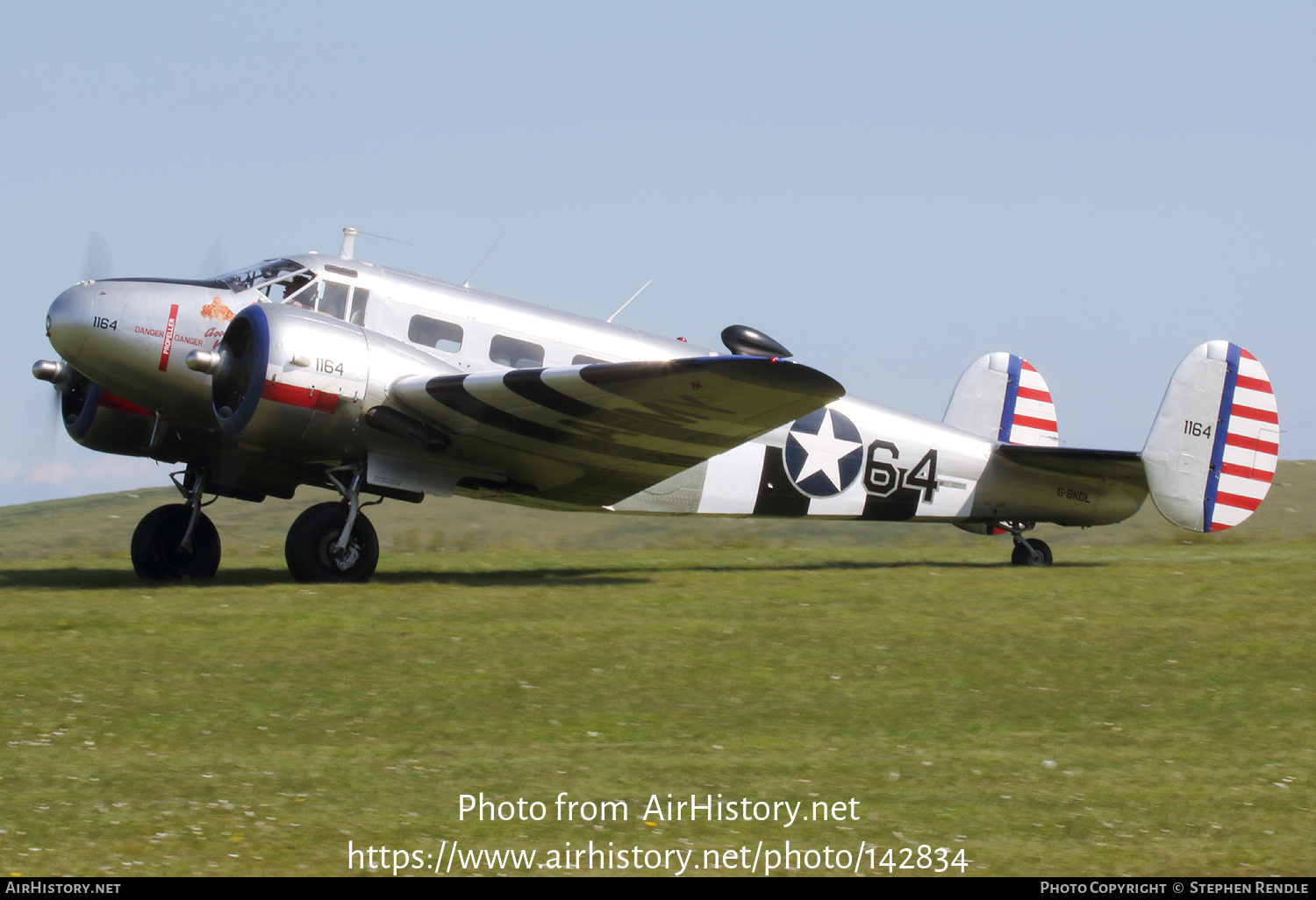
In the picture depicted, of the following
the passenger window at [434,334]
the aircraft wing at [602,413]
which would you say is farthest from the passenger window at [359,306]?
the aircraft wing at [602,413]

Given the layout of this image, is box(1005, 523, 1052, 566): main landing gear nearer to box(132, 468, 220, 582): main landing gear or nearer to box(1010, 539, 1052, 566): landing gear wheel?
box(1010, 539, 1052, 566): landing gear wheel

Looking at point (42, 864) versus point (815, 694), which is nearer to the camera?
point (42, 864)

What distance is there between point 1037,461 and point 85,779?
36.7 feet

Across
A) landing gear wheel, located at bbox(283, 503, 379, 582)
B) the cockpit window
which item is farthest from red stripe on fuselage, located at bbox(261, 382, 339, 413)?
the cockpit window

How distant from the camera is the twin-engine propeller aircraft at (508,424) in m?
10.1

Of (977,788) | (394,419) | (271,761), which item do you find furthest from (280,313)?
(977,788)

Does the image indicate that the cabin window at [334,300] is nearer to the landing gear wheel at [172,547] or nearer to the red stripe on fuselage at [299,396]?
the red stripe on fuselage at [299,396]

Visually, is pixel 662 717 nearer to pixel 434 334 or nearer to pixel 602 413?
pixel 602 413

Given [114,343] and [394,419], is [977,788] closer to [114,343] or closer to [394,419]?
[394,419]

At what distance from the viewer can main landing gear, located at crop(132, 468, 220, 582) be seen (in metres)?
11.6

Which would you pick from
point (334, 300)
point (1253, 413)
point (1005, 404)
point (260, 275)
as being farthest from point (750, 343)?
point (1253, 413)

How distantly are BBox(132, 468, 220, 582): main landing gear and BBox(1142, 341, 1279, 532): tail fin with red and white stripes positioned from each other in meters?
10.1

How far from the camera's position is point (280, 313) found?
10086 millimetres

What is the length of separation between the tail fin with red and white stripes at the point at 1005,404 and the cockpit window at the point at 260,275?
26.7 ft
